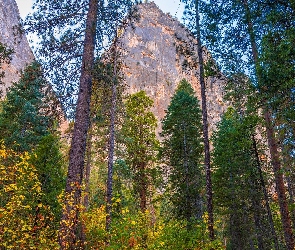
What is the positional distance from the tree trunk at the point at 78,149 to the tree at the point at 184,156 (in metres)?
10.8

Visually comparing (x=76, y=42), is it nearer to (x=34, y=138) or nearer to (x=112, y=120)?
(x=112, y=120)

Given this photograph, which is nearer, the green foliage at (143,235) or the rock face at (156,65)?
the green foliage at (143,235)

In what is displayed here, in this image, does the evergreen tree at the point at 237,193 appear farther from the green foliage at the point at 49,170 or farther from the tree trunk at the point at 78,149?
the tree trunk at the point at 78,149

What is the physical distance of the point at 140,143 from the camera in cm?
2122

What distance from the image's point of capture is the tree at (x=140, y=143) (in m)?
20.7

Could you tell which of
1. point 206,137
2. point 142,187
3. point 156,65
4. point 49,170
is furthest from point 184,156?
point 156,65

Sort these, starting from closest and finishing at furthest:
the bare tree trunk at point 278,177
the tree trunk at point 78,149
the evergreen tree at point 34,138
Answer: the tree trunk at point 78,149, the bare tree trunk at point 278,177, the evergreen tree at point 34,138

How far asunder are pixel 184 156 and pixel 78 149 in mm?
13419

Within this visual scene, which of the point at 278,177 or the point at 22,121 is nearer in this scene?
the point at 278,177

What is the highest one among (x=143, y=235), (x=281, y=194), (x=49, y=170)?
(x=49, y=170)

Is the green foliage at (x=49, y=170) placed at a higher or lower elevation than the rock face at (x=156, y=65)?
lower

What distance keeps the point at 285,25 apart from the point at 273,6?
2.54 ft

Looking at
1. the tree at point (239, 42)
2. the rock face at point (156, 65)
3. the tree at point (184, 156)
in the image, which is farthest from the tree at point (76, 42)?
the rock face at point (156, 65)

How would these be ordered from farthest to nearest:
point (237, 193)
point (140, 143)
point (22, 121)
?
point (22, 121) → point (237, 193) → point (140, 143)
